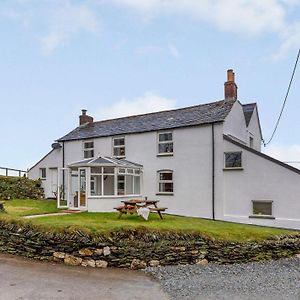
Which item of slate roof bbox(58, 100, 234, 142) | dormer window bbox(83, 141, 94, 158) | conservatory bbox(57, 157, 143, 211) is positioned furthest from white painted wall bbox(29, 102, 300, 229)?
dormer window bbox(83, 141, 94, 158)

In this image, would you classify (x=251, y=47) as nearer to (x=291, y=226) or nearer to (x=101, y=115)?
(x=291, y=226)

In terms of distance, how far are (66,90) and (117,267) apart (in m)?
9.34

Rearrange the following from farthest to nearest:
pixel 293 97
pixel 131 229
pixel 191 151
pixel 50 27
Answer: pixel 191 151, pixel 293 97, pixel 50 27, pixel 131 229

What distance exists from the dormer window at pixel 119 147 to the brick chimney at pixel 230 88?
7.74 m

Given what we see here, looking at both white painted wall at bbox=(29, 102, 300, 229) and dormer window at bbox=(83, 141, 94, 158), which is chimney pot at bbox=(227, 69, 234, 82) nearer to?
white painted wall at bbox=(29, 102, 300, 229)

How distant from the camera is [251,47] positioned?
15430 millimetres

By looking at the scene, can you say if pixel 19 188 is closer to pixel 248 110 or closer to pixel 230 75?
pixel 230 75

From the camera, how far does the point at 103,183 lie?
68.7 ft

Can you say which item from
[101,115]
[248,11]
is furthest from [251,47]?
[101,115]

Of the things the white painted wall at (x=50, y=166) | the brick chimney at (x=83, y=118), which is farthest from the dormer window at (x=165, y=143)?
the white painted wall at (x=50, y=166)

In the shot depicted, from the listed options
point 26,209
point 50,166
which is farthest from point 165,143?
point 50,166

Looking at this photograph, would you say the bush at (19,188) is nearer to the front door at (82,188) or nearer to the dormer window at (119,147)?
the front door at (82,188)

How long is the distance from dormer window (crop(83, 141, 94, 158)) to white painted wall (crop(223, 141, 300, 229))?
35.0 feet

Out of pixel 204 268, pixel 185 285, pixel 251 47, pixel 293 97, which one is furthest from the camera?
pixel 293 97
